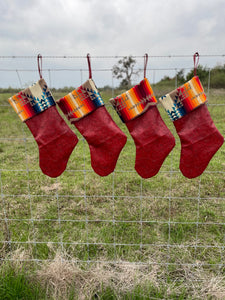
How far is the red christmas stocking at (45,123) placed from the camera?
184 centimetres

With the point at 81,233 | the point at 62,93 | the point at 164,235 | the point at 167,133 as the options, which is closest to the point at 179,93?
the point at 167,133

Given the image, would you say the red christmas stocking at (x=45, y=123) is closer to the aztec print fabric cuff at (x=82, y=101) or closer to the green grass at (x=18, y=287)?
the aztec print fabric cuff at (x=82, y=101)

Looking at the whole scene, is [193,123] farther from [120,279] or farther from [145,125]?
[120,279]

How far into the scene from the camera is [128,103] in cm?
182

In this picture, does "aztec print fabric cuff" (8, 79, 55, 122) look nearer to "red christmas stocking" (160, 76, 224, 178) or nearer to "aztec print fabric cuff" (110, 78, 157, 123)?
"aztec print fabric cuff" (110, 78, 157, 123)

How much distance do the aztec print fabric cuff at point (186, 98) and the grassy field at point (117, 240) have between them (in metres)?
0.21

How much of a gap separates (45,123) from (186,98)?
3.27 ft

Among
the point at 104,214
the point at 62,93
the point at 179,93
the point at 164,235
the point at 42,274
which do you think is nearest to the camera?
the point at 179,93

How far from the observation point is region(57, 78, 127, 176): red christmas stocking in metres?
1.81

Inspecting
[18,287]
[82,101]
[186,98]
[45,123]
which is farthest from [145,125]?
[18,287]

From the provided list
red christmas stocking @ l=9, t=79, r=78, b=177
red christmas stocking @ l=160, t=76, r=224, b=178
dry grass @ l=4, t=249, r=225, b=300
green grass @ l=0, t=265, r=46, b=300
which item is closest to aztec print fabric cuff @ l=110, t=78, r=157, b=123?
red christmas stocking @ l=160, t=76, r=224, b=178

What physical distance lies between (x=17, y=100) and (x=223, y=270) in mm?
2034

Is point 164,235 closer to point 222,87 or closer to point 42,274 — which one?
point 42,274

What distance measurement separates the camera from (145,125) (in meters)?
1.88
